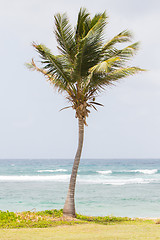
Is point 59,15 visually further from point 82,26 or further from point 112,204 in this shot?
point 112,204

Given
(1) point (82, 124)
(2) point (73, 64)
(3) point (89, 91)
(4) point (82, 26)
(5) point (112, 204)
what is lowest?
(5) point (112, 204)

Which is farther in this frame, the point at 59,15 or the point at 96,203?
the point at 96,203

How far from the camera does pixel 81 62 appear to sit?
11.0 metres

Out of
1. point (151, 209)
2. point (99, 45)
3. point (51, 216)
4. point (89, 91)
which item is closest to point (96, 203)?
point (151, 209)

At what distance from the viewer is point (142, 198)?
2134 cm

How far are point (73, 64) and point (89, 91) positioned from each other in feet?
3.79

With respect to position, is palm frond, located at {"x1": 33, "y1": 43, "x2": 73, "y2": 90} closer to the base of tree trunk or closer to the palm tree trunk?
the palm tree trunk

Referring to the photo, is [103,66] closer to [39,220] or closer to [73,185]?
[73,185]

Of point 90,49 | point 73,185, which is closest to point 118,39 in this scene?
point 90,49

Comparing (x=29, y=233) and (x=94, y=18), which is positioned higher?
(x=94, y=18)

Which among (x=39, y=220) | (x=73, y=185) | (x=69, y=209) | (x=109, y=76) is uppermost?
(x=109, y=76)

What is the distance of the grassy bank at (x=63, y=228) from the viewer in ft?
23.0

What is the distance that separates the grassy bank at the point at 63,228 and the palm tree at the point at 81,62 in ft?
3.25

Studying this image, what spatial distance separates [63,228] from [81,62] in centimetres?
558
